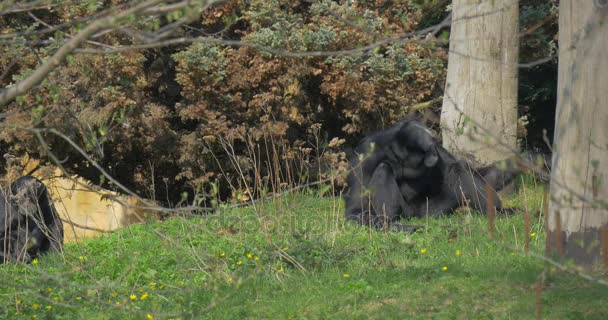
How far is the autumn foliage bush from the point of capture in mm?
13008

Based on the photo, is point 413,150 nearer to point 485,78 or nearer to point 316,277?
point 485,78

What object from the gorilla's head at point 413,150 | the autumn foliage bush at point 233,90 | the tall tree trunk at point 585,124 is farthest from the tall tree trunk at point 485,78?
the tall tree trunk at point 585,124

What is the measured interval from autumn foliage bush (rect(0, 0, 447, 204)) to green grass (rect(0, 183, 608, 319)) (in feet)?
11.1

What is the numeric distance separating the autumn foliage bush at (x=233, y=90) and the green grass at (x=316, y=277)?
133 inches

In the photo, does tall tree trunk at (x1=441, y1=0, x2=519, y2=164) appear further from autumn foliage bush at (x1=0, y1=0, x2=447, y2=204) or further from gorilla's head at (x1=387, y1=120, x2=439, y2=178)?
gorilla's head at (x1=387, y1=120, x2=439, y2=178)

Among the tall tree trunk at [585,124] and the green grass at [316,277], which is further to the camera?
the tall tree trunk at [585,124]

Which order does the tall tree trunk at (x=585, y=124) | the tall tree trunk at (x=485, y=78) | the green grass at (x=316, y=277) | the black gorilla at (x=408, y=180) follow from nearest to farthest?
the green grass at (x=316, y=277) < the tall tree trunk at (x=585, y=124) < the black gorilla at (x=408, y=180) < the tall tree trunk at (x=485, y=78)

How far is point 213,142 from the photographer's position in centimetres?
1378

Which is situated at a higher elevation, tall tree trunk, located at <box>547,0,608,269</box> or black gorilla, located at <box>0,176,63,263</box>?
tall tree trunk, located at <box>547,0,608,269</box>

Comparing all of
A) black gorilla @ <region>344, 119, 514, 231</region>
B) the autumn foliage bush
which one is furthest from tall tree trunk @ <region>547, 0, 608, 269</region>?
the autumn foliage bush

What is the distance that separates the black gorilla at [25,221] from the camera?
32.2ft

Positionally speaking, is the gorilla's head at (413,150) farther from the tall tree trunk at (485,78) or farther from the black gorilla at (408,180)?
the tall tree trunk at (485,78)

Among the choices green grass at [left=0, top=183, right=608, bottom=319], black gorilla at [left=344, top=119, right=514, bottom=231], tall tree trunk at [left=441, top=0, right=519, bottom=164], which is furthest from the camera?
tall tree trunk at [left=441, top=0, right=519, bottom=164]

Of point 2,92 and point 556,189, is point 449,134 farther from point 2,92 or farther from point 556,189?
point 2,92
